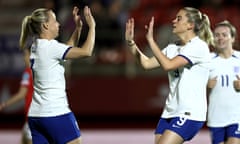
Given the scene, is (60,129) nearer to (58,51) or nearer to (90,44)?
(58,51)

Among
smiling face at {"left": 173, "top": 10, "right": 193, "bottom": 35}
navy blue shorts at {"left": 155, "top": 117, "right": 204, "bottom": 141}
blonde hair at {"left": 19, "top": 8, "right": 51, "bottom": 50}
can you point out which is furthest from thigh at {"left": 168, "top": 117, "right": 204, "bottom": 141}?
blonde hair at {"left": 19, "top": 8, "right": 51, "bottom": 50}

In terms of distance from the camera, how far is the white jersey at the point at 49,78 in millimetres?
7488

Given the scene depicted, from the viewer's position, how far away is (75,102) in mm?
15102

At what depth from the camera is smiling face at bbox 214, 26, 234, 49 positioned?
8531 millimetres

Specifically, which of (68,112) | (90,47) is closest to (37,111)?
(68,112)

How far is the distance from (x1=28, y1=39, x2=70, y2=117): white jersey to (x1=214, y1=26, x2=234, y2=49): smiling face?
200 centimetres

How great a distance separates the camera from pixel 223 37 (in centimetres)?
854

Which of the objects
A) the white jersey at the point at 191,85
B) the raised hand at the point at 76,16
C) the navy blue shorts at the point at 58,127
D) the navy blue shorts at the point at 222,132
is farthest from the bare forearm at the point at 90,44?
the navy blue shorts at the point at 222,132

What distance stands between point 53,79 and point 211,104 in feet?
6.96

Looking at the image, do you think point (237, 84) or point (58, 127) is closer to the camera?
point (58, 127)

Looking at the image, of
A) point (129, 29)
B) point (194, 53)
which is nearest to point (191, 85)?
point (194, 53)

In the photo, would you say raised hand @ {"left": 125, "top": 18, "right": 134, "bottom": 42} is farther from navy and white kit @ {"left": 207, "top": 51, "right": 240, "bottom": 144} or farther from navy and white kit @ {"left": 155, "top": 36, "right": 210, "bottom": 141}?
navy and white kit @ {"left": 207, "top": 51, "right": 240, "bottom": 144}

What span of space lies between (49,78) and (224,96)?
2.22m

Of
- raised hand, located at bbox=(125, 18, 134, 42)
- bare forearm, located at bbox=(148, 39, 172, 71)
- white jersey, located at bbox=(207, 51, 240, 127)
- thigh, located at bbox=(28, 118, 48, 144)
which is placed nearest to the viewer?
bare forearm, located at bbox=(148, 39, 172, 71)
